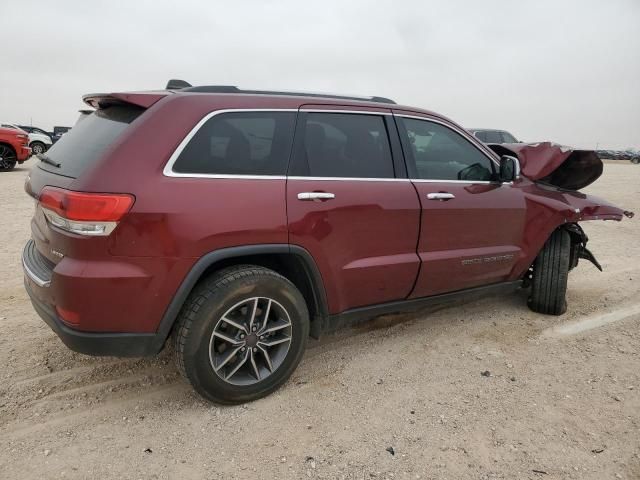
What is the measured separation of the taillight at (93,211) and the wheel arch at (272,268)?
1.48 feet

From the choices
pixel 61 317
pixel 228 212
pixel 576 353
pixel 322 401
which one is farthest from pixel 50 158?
pixel 576 353

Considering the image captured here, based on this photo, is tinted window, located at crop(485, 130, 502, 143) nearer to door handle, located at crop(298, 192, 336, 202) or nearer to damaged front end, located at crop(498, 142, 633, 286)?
damaged front end, located at crop(498, 142, 633, 286)

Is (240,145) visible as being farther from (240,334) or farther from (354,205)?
(240,334)

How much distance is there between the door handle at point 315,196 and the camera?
266 cm

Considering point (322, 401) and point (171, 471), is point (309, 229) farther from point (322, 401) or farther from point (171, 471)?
point (171, 471)

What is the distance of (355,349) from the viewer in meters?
3.43

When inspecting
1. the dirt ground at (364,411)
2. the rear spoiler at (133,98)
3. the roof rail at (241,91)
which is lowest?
the dirt ground at (364,411)

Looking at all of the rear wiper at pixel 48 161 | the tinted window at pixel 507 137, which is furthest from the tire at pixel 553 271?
the tinted window at pixel 507 137

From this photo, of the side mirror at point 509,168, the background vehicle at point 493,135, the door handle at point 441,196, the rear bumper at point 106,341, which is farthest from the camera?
the background vehicle at point 493,135

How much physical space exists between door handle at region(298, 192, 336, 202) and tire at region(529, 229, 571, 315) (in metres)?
2.31

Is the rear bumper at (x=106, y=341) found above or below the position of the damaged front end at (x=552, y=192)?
below

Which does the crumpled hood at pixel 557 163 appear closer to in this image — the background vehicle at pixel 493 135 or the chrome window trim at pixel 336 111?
the chrome window trim at pixel 336 111

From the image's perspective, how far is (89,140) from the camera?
8.34 feet

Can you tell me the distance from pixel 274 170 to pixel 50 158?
1.34m
